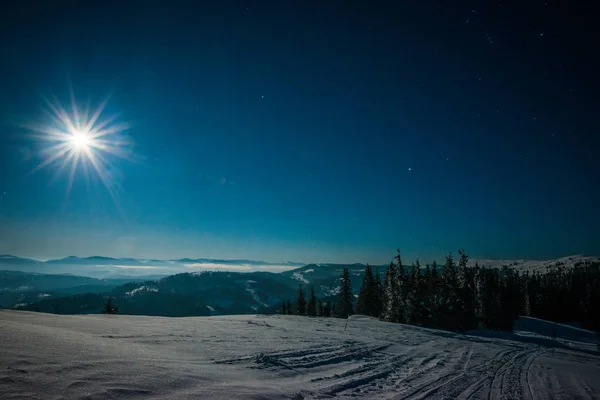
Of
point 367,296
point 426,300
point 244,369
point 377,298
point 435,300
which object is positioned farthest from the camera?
point 367,296

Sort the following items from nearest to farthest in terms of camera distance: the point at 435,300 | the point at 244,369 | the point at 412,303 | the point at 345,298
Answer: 1. the point at 244,369
2. the point at 412,303
3. the point at 435,300
4. the point at 345,298

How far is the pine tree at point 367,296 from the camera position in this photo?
178 ft

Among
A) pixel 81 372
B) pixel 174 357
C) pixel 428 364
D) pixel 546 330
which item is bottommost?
pixel 546 330

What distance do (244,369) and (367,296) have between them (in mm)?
51017

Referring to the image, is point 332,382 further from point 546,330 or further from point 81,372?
point 546,330

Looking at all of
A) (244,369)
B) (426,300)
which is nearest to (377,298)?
(426,300)

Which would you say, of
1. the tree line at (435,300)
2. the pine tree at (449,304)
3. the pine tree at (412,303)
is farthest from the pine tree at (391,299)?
the pine tree at (449,304)

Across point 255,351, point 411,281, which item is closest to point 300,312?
point 411,281

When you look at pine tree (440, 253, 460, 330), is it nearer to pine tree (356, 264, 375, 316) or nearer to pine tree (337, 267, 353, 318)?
pine tree (356, 264, 375, 316)

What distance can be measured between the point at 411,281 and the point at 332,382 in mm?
38016

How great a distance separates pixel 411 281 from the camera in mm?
41906

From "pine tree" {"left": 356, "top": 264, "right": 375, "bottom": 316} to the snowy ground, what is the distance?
133ft

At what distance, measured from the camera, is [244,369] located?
853cm

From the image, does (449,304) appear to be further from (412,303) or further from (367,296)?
(367,296)
